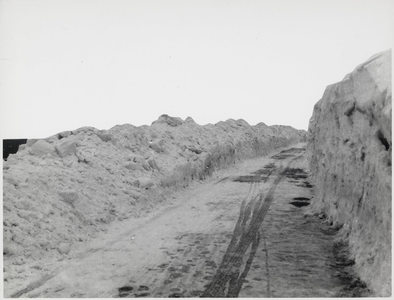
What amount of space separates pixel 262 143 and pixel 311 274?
20.7m

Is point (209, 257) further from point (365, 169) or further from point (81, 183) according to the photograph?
point (81, 183)

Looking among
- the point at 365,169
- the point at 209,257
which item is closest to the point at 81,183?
the point at 209,257

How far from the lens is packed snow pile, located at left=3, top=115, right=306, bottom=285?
572 cm

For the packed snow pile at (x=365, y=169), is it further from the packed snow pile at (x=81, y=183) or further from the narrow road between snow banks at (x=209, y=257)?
the packed snow pile at (x=81, y=183)

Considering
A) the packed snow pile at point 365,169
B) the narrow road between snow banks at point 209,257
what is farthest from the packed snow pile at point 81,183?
the packed snow pile at point 365,169

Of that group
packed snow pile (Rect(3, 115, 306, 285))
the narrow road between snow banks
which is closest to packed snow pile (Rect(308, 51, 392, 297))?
the narrow road between snow banks

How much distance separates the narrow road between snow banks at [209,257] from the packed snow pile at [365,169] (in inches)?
17.3

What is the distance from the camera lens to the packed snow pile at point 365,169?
4293 mm

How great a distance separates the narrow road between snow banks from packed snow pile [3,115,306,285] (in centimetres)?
46

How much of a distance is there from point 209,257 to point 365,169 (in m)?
2.77

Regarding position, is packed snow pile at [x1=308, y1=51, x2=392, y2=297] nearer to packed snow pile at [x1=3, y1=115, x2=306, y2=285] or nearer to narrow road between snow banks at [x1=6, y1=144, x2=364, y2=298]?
narrow road between snow banks at [x1=6, y1=144, x2=364, y2=298]

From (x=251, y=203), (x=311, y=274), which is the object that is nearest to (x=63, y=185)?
(x=251, y=203)

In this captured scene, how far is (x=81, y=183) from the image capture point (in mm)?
8031

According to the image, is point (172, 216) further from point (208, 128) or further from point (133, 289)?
point (208, 128)
